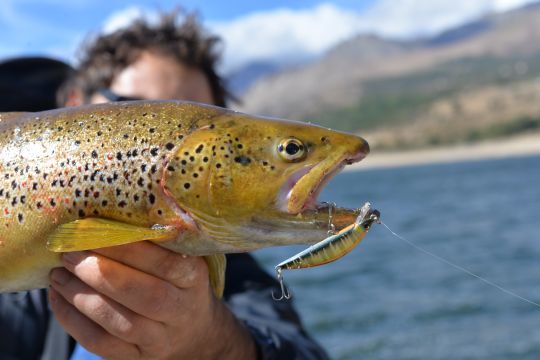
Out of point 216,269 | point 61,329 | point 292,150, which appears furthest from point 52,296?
point 61,329

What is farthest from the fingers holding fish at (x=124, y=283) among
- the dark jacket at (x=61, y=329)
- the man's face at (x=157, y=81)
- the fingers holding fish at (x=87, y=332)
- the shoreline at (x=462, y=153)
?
the shoreline at (x=462, y=153)

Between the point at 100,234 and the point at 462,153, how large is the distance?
142456mm

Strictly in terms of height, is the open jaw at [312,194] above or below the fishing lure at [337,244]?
above

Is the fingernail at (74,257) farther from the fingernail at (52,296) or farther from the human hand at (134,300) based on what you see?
the fingernail at (52,296)

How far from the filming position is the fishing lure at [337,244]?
228cm

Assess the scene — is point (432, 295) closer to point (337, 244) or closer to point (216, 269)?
point (216, 269)

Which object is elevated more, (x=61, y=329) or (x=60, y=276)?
(x=60, y=276)

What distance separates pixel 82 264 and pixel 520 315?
14.7 m

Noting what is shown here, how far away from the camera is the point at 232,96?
21.9 feet

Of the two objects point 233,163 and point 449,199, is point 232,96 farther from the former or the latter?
point 449,199

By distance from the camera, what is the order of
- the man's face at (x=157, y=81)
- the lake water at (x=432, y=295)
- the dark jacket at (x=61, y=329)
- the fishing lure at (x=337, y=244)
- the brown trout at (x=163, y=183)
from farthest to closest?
the lake water at (x=432, y=295) < the man's face at (x=157, y=81) < the dark jacket at (x=61, y=329) < the brown trout at (x=163, y=183) < the fishing lure at (x=337, y=244)

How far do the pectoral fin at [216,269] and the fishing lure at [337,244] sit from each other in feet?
1.29

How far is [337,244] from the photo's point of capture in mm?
2289

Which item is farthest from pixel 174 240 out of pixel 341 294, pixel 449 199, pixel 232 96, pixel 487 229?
pixel 449 199
